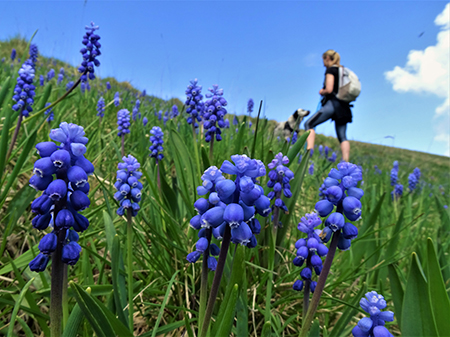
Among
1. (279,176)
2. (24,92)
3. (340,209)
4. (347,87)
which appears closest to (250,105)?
(347,87)

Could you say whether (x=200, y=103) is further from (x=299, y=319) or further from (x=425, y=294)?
(x=425, y=294)

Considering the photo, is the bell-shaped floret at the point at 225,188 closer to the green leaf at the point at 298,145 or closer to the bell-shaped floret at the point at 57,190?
the bell-shaped floret at the point at 57,190

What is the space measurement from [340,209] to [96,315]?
128 centimetres

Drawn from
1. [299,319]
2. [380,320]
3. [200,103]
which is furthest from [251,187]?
[200,103]

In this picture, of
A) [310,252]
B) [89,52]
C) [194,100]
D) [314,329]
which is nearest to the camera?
[314,329]

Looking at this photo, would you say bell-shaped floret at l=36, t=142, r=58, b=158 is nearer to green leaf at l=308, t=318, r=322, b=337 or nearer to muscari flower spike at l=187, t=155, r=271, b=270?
muscari flower spike at l=187, t=155, r=271, b=270

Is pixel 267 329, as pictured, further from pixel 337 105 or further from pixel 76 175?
pixel 337 105

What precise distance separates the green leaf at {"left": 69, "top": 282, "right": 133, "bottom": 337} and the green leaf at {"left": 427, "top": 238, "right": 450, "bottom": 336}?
159cm

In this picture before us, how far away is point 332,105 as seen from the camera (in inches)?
432

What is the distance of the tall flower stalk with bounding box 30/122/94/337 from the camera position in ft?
3.73

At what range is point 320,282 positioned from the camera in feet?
5.01

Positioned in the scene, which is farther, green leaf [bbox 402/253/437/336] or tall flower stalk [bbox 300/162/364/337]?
green leaf [bbox 402/253/437/336]

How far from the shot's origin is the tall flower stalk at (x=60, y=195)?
114 centimetres

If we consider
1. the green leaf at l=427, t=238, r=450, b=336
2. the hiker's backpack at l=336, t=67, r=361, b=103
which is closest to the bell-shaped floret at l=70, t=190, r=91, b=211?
the green leaf at l=427, t=238, r=450, b=336
